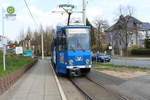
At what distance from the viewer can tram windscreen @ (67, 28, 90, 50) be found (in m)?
19.0

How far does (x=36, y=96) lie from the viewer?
11102 millimetres

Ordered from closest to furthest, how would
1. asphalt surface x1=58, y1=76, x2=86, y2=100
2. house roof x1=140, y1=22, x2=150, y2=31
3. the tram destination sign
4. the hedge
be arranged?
asphalt surface x1=58, y1=76, x2=86, y2=100 → the tram destination sign → the hedge → house roof x1=140, y1=22, x2=150, y2=31

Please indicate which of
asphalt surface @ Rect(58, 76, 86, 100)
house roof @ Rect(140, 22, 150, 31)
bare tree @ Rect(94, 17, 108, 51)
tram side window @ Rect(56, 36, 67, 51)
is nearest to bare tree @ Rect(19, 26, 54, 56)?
bare tree @ Rect(94, 17, 108, 51)

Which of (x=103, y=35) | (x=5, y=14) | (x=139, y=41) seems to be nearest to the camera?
(x=5, y=14)

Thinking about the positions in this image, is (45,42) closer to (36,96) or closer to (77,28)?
(77,28)

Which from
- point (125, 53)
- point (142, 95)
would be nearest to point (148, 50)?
point (125, 53)

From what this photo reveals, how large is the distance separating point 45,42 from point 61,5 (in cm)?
6208

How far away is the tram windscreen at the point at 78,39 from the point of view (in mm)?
19047

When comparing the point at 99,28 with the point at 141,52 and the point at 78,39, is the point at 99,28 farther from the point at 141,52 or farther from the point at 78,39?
the point at 78,39

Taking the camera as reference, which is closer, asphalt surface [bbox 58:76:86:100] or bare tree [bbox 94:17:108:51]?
asphalt surface [bbox 58:76:86:100]

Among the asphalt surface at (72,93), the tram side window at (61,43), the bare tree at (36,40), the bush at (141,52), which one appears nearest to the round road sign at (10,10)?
the tram side window at (61,43)

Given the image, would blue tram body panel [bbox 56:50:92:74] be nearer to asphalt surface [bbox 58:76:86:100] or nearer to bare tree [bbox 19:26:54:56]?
asphalt surface [bbox 58:76:86:100]

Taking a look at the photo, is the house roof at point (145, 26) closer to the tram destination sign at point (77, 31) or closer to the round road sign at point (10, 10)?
the tram destination sign at point (77, 31)

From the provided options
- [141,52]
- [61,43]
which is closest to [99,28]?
[141,52]
